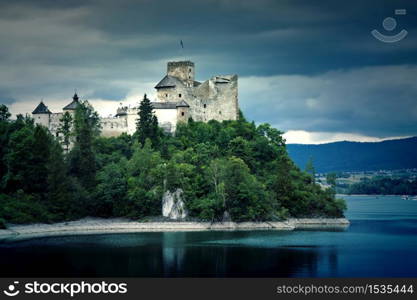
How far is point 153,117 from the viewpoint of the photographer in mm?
70750

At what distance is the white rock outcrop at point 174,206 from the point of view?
6394 cm

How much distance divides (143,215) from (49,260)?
77.2ft

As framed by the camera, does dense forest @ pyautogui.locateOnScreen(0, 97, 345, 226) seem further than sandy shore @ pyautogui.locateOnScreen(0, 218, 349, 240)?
Yes

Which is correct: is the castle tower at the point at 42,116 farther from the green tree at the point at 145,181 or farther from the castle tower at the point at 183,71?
the castle tower at the point at 183,71

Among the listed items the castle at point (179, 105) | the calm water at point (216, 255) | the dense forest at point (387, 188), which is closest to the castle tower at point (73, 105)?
the castle at point (179, 105)

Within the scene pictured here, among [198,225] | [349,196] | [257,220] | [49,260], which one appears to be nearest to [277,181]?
[257,220]

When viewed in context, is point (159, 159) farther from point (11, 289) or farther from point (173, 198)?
point (11, 289)

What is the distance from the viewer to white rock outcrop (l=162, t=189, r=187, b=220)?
63.9 metres

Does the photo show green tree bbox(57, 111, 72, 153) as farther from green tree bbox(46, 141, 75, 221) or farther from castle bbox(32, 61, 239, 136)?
green tree bbox(46, 141, 75, 221)

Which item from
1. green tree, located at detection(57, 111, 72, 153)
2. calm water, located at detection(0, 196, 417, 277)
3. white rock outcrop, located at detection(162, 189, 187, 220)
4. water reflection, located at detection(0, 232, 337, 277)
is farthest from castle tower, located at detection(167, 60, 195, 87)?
water reflection, located at detection(0, 232, 337, 277)

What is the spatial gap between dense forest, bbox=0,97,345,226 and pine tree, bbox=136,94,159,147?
0.11 meters

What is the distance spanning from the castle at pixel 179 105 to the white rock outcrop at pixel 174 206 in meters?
11.1

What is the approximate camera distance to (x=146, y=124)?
228ft

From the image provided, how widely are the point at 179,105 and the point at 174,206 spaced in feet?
46.2
